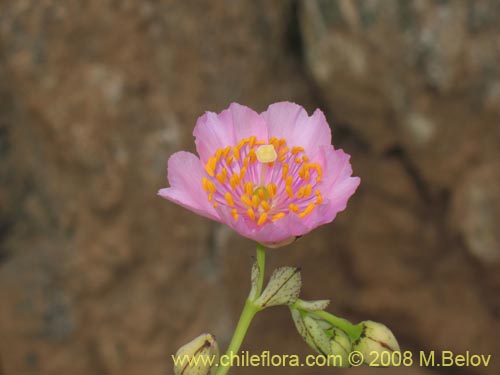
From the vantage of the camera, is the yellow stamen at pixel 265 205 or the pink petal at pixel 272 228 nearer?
the pink petal at pixel 272 228

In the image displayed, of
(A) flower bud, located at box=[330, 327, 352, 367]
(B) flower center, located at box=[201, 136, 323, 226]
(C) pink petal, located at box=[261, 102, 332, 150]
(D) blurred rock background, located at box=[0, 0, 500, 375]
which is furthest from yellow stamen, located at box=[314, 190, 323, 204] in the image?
(D) blurred rock background, located at box=[0, 0, 500, 375]

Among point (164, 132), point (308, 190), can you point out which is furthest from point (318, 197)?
point (164, 132)

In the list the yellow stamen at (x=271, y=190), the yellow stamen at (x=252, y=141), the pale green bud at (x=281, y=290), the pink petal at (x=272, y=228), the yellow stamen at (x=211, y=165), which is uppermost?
the yellow stamen at (x=252, y=141)

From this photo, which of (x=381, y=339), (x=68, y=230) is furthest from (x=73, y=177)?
(x=381, y=339)

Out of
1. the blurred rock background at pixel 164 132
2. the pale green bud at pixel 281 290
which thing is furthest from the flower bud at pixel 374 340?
the blurred rock background at pixel 164 132

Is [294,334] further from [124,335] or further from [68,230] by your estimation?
[68,230]

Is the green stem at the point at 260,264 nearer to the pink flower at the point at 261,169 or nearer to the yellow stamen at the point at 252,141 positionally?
the pink flower at the point at 261,169
